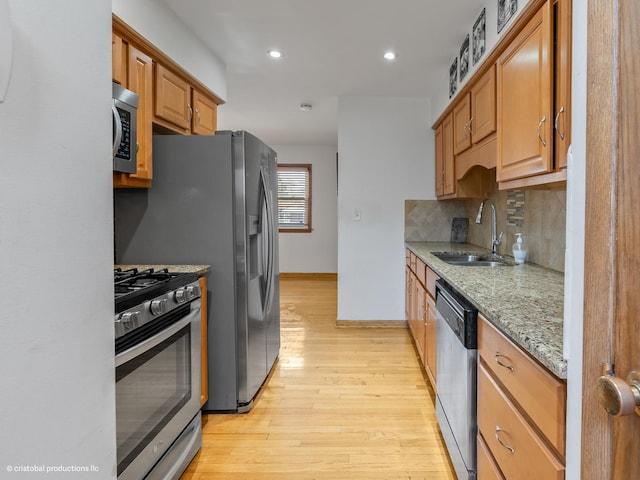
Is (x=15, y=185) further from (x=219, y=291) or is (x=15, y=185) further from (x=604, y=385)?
(x=219, y=291)

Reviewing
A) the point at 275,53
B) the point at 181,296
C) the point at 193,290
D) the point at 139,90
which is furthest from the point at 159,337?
the point at 275,53

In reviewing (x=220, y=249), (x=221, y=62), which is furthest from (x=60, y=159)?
(x=221, y=62)

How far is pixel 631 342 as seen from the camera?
490mm

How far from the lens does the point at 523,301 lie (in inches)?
53.5

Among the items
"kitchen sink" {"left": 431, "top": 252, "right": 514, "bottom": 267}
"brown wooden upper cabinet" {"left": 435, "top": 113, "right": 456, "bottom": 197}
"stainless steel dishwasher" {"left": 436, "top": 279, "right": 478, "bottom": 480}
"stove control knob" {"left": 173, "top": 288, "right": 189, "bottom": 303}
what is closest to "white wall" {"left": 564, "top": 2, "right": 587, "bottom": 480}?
"stainless steel dishwasher" {"left": 436, "top": 279, "right": 478, "bottom": 480}

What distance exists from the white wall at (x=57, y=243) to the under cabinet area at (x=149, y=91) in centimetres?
123

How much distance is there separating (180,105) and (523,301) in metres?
2.25

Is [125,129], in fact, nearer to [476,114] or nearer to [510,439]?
[510,439]

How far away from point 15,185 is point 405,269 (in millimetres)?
3606

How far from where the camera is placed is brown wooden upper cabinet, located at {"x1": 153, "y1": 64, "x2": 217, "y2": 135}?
2205mm

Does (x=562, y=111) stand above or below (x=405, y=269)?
above

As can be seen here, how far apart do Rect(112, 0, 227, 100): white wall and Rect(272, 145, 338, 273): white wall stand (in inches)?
149

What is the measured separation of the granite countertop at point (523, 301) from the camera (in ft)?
2.99

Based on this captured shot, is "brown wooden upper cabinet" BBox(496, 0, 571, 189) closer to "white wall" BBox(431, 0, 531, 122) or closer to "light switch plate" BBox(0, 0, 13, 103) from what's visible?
"white wall" BBox(431, 0, 531, 122)
